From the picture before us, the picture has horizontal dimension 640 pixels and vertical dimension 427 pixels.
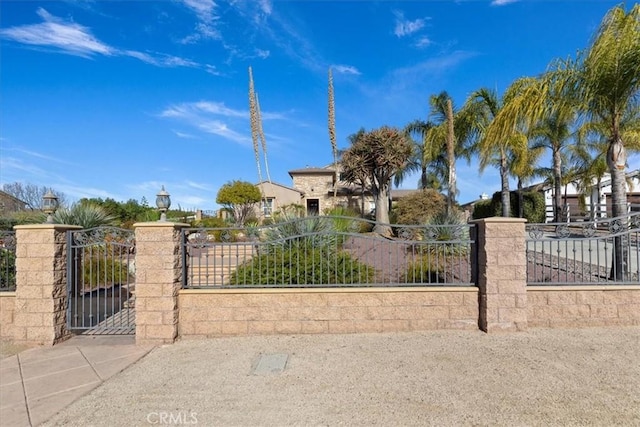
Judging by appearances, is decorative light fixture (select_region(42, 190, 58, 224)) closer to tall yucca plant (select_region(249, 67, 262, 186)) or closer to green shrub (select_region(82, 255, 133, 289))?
green shrub (select_region(82, 255, 133, 289))

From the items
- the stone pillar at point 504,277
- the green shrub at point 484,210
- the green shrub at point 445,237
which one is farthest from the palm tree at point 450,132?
the stone pillar at point 504,277

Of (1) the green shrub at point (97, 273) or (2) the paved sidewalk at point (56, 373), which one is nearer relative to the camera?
(2) the paved sidewalk at point (56, 373)

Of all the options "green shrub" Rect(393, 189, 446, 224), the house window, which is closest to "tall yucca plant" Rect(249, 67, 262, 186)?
the house window

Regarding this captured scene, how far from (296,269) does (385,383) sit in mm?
2454

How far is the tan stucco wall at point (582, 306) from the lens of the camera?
16.7 ft

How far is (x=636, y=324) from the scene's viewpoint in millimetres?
5137

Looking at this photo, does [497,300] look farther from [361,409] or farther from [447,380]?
[361,409]

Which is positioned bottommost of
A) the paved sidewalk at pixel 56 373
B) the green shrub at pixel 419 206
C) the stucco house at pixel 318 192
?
the paved sidewalk at pixel 56 373

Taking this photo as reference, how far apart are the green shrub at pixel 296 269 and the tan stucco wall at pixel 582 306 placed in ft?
8.49

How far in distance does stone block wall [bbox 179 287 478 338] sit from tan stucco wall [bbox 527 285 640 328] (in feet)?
3.23

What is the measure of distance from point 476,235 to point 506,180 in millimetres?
15995

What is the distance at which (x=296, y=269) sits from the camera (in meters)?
5.55

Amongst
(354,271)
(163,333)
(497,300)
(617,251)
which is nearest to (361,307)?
(354,271)

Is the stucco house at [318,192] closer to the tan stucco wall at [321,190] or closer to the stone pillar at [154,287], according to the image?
the tan stucco wall at [321,190]
